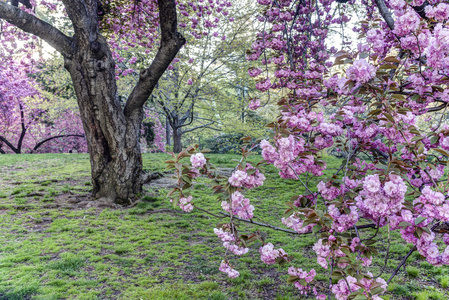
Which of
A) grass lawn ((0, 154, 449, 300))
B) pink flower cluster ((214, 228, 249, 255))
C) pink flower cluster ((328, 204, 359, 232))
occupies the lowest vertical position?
grass lawn ((0, 154, 449, 300))

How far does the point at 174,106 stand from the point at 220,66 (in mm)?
1975

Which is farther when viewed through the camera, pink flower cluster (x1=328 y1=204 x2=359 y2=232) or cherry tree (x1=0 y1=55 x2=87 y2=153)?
cherry tree (x1=0 y1=55 x2=87 y2=153)

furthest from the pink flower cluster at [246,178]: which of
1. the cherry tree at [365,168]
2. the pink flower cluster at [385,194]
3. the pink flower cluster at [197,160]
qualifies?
the pink flower cluster at [385,194]

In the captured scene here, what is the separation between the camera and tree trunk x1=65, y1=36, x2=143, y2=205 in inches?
168

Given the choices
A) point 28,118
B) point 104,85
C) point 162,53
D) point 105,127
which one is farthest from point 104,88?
point 28,118

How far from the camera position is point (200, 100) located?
9.47m

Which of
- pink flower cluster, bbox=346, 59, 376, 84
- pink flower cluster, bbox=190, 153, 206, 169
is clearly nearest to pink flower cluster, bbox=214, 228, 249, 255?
pink flower cluster, bbox=190, 153, 206, 169

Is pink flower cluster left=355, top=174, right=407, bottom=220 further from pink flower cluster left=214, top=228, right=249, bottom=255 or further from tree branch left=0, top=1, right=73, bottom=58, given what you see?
tree branch left=0, top=1, right=73, bottom=58

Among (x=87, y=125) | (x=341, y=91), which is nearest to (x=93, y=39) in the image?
(x=87, y=125)

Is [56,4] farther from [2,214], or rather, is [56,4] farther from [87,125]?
[2,214]

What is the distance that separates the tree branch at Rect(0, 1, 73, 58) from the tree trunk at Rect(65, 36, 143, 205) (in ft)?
0.65

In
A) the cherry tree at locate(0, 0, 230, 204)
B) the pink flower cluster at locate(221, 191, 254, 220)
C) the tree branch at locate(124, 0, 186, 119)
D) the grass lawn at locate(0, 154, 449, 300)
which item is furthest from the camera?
the cherry tree at locate(0, 0, 230, 204)

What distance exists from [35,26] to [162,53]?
5.87 feet

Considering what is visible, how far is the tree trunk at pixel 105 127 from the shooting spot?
14.0ft
